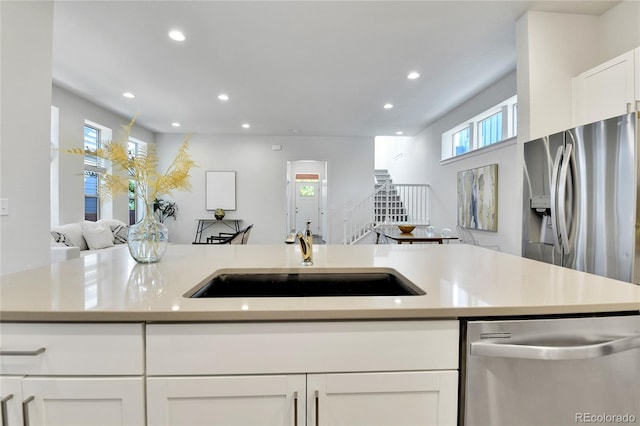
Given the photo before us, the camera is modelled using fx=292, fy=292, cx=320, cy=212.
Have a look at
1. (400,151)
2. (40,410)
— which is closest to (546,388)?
(40,410)

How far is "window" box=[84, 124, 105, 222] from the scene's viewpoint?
4867 millimetres

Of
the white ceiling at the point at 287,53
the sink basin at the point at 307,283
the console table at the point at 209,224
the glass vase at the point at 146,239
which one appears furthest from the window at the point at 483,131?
the console table at the point at 209,224

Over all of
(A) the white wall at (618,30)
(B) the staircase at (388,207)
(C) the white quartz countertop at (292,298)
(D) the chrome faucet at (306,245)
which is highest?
(A) the white wall at (618,30)

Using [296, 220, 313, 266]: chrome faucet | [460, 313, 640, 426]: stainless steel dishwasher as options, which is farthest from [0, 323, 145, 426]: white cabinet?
[460, 313, 640, 426]: stainless steel dishwasher

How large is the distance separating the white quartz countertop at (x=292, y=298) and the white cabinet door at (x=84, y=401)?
0.17 m

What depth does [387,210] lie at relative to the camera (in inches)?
265

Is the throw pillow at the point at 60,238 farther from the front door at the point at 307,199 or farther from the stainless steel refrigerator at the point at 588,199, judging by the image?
the front door at the point at 307,199

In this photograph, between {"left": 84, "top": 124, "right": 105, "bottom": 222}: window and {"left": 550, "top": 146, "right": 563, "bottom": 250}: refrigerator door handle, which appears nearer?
{"left": 550, "top": 146, "right": 563, "bottom": 250}: refrigerator door handle

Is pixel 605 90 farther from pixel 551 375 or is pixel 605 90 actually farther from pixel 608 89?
pixel 551 375

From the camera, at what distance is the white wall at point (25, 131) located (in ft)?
6.88

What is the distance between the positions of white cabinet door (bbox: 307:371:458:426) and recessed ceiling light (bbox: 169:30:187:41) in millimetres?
3311

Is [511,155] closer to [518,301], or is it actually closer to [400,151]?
[518,301]

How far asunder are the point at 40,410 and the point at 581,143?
2876 millimetres

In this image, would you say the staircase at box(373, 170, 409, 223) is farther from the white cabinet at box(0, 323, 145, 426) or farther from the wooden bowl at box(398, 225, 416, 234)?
the white cabinet at box(0, 323, 145, 426)
